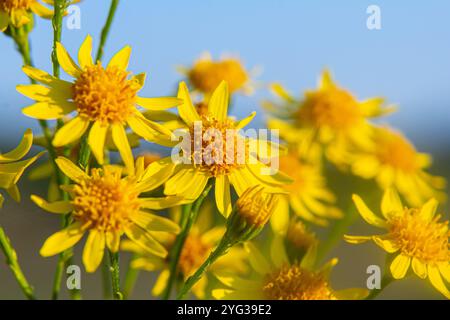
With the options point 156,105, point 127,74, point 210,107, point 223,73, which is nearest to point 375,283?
point 210,107

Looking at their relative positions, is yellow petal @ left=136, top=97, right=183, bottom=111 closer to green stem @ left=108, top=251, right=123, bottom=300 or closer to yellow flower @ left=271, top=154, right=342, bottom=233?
green stem @ left=108, top=251, right=123, bottom=300

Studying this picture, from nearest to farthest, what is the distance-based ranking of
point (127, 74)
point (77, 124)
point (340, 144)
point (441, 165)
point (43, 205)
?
point (43, 205), point (77, 124), point (127, 74), point (340, 144), point (441, 165)

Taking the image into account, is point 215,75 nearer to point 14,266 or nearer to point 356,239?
point 356,239

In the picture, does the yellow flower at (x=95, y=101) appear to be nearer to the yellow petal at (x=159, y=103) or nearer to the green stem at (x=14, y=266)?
the yellow petal at (x=159, y=103)

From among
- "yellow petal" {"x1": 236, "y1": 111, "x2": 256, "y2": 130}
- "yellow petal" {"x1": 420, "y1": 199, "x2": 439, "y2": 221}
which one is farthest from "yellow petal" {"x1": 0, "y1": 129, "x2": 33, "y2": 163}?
"yellow petal" {"x1": 420, "y1": 199, "x2": 439, "y2": 221}

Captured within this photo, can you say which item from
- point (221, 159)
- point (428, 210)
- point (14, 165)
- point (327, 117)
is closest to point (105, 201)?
point (14, 165)

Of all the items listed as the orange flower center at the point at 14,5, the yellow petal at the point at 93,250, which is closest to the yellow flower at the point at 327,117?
the orange flower center at the point at 14,5
